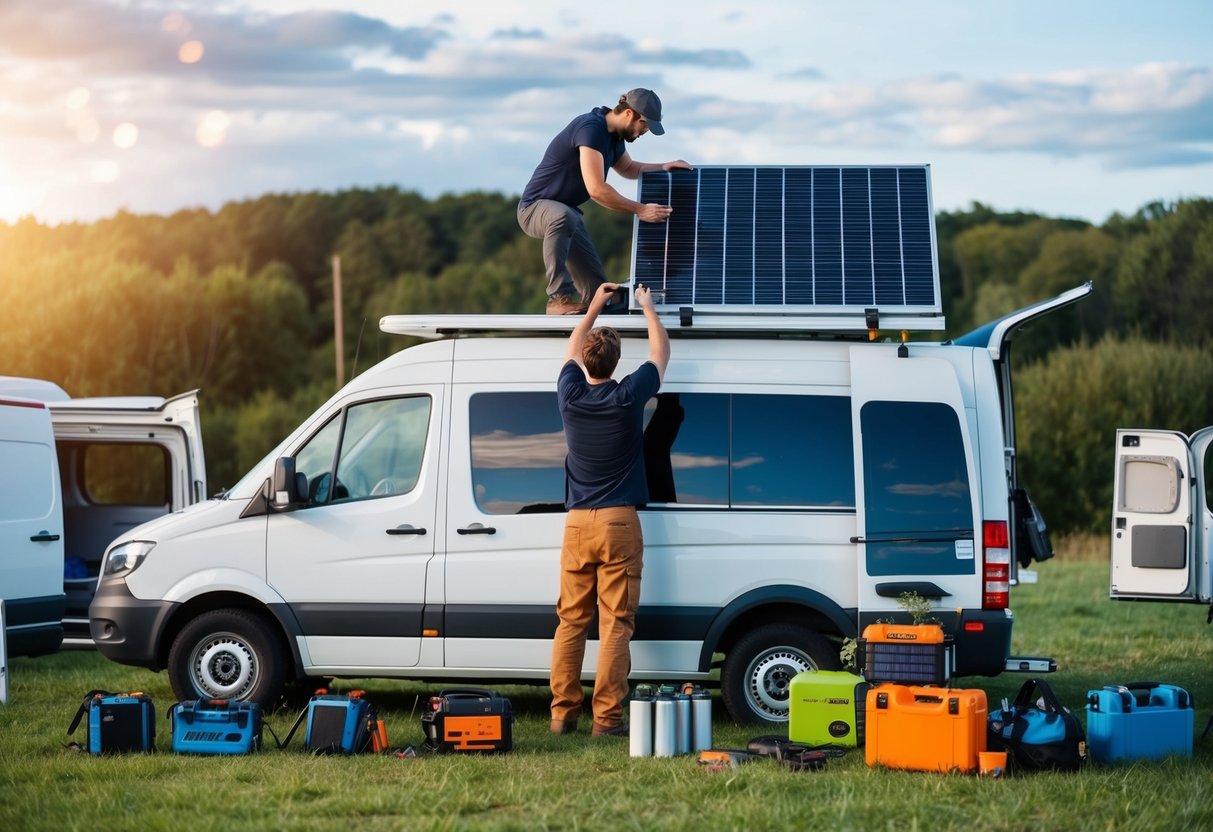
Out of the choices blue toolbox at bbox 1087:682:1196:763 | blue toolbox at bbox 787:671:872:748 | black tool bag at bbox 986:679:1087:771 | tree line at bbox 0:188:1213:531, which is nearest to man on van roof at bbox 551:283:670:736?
blue toolbox at bbox 787:671:872:748

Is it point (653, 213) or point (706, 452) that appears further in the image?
point (653, 213)

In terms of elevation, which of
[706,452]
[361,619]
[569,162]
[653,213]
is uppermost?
[569,162]

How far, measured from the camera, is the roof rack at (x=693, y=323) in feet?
28.7

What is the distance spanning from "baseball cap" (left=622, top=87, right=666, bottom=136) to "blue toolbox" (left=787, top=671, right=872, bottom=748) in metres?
3.63

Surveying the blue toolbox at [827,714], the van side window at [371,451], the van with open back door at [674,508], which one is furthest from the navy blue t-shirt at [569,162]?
the blue toolbox at [827,714]

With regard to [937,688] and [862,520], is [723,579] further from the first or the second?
[937,688]

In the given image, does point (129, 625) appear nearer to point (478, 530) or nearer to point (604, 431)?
point (478, 530)

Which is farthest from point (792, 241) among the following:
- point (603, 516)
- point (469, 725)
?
point (469, 725)

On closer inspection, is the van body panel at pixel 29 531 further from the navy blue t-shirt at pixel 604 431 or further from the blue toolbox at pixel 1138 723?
the blue toolbox at pixel 1138 723

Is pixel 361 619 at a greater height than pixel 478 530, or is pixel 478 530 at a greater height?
pixel 478 530

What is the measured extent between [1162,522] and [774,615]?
2654 millimetres

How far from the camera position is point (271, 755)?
7809mm

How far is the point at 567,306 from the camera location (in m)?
9.14

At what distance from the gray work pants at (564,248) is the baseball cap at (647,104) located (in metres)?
→ 0.73
